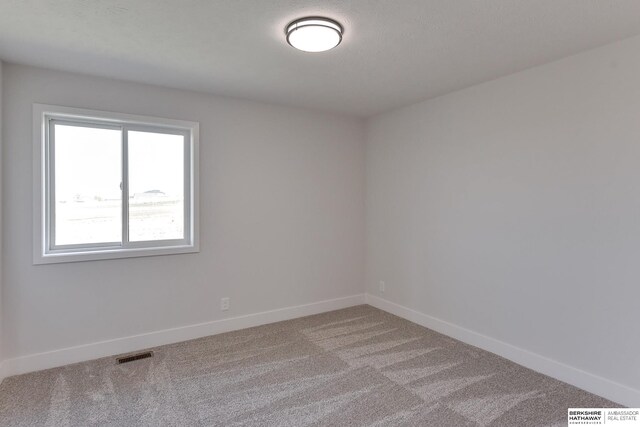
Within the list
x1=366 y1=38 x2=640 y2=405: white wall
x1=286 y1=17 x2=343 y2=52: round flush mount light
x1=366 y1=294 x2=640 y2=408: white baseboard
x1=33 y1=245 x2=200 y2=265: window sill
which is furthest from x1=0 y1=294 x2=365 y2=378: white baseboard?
x1=286 y1=17 x2=343 y2=52: round flush mount light

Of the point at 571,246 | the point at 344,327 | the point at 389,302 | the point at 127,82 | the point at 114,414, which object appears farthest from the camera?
the point at 389,302

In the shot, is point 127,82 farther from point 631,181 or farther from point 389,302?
point 631,181

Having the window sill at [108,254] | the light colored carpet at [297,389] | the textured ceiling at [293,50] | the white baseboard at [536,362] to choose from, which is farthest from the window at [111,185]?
the white baseboard at [536,362]

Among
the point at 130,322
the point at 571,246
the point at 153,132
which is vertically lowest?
the point at 130,322

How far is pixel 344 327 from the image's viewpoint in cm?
362

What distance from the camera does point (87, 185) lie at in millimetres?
2963

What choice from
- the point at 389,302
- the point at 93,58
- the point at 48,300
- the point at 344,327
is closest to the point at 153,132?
the point at 93,58

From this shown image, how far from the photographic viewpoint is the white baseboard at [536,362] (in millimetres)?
2271

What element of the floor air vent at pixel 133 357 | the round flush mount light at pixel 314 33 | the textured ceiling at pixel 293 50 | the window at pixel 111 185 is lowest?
the floor air vent at pixel 133 357

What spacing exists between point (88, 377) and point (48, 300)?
27.6 inches

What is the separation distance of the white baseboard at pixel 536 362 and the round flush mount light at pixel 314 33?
2.73 metres

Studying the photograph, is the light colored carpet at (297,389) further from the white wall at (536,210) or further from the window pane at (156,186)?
the window pane at (156,186)

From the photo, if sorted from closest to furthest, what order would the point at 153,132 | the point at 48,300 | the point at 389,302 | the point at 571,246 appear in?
1. the point at 571,246
2. the point at 48,300
3. the point at 153,132
4. the point at 389,302

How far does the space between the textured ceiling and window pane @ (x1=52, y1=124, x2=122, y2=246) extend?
0.56 meters
